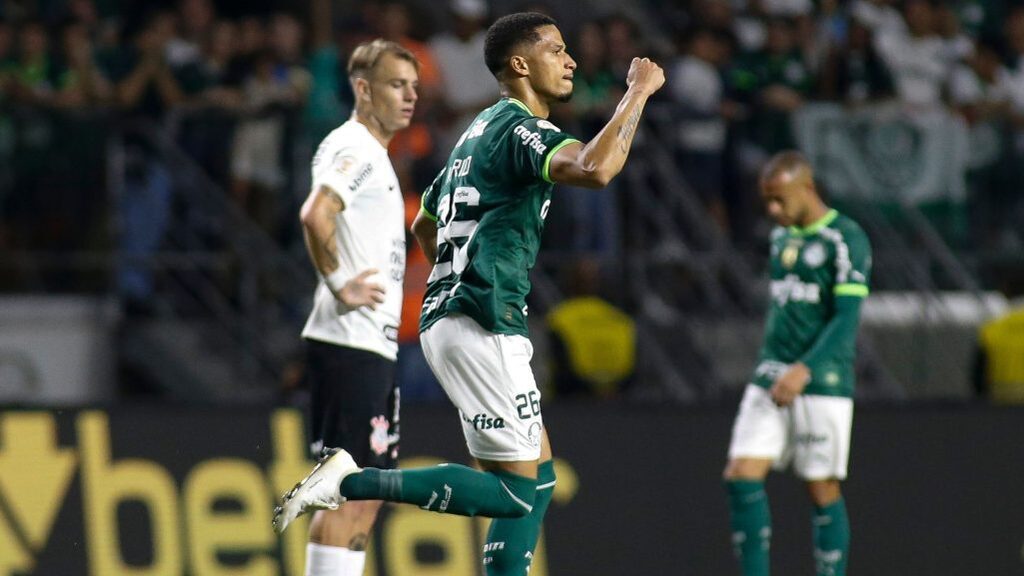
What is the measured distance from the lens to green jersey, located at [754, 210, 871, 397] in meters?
9.59

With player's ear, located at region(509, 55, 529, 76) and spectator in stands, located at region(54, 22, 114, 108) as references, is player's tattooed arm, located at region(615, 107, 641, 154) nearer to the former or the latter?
player's ear, located at region(509, 55, 529, 76)

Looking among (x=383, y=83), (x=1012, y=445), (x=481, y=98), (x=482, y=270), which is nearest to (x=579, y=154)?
(x=482, y=270)

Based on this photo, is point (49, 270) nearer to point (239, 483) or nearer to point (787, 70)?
point (239, 483)

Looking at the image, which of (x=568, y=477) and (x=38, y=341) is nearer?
(x=568, y=477)

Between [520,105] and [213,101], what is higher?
[213,101]

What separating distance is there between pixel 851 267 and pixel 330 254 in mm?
3361

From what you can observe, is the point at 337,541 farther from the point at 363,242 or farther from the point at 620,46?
the point at 620,46

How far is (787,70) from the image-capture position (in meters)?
13.6

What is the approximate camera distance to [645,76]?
6.54 meters

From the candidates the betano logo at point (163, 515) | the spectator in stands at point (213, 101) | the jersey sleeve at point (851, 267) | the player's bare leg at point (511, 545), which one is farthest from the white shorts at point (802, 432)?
the spectator in stands at point (213, 101)

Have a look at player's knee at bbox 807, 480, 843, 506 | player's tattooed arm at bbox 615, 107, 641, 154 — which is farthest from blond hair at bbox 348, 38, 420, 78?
player's knee at bbox 807, 480, 843, 506

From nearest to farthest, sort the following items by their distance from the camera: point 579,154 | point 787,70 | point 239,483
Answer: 1. point 579,154
2. point 239,483
3. point 787,70

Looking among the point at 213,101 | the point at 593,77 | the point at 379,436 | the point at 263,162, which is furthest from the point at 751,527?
the point at 213,101

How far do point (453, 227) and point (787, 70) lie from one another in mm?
7233
